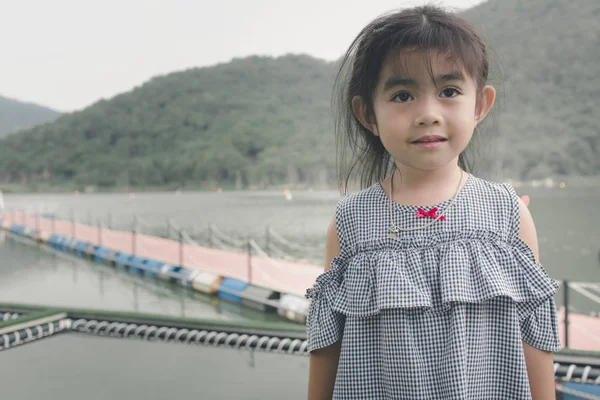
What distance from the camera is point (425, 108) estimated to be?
78cm

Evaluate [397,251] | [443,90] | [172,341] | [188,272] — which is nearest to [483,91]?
[443,90]

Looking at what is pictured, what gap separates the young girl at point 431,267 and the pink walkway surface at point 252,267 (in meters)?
4.32

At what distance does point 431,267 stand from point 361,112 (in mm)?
290

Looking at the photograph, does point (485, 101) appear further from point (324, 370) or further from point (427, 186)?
point (324, 370)

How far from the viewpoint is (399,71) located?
800 mm

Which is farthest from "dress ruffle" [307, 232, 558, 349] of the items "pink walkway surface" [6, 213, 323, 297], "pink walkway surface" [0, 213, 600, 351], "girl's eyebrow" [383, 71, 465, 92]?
"pink walkway surface" [6, 213, 323, 297]

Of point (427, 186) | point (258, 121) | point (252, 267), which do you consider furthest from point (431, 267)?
point (258, 121)

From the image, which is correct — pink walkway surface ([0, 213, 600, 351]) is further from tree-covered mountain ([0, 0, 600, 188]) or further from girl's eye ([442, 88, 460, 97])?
tree-covered mountain ([0, 0, 600, 188])

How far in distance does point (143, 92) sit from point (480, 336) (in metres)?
75.0

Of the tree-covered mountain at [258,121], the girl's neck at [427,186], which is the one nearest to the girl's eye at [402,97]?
the girl's neck at [427,186]

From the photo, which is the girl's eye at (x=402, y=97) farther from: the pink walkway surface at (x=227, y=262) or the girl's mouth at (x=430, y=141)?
the pink walkway surface at (x=227, y=262)

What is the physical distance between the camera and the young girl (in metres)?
0.77

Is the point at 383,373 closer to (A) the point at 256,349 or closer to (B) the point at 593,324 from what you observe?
(A) the point at 256,349

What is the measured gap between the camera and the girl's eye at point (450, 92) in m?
0.80
